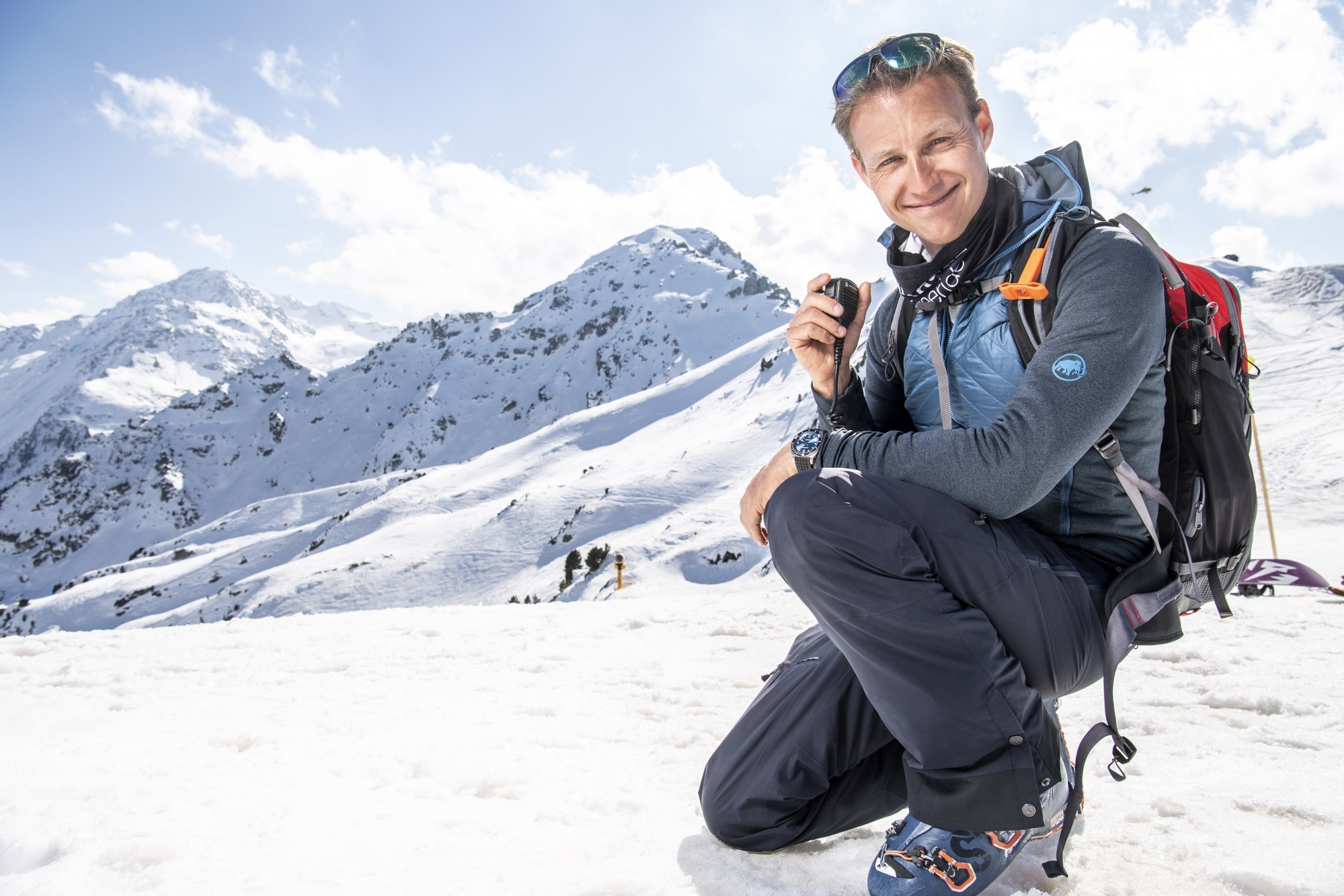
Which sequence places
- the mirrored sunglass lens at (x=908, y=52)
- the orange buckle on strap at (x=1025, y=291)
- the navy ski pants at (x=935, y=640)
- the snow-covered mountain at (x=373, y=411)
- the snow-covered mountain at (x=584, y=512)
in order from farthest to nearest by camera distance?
1. the snow-covered mountain at (x=373, y=411)
2. the snow-covered mountain at (x=584, y=512)
3. the mirrored sunglass lens at (x=908, y=52)
4. the orange buckle on strap at (x=1025, y=291)
5. the navy ski pants at (x=935, y=640)

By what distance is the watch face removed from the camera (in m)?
2.10

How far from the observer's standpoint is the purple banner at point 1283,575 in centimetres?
710

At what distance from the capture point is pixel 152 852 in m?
1.72

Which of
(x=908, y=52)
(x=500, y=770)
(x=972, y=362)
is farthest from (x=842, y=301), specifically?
(x=500, y=770)

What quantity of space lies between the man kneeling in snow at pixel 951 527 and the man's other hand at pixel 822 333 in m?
0.01

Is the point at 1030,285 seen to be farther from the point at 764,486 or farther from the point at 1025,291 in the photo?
the point at 764,486

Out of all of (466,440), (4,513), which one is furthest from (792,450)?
(4,513)

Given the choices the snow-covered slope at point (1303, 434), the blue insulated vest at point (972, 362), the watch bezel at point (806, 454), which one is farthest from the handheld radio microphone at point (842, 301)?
the snow-covered slope at point (1303, 434)

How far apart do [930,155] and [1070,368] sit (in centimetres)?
100

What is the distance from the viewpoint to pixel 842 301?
2398 millimetres

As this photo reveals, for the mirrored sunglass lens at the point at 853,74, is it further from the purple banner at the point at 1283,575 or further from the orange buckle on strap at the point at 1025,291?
the purple banner at the point at 1283,575

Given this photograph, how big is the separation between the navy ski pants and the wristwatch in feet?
0.88

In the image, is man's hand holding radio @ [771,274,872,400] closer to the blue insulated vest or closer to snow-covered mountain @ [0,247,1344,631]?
the blue insulated vest

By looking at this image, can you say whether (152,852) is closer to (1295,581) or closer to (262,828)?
(262,828)
